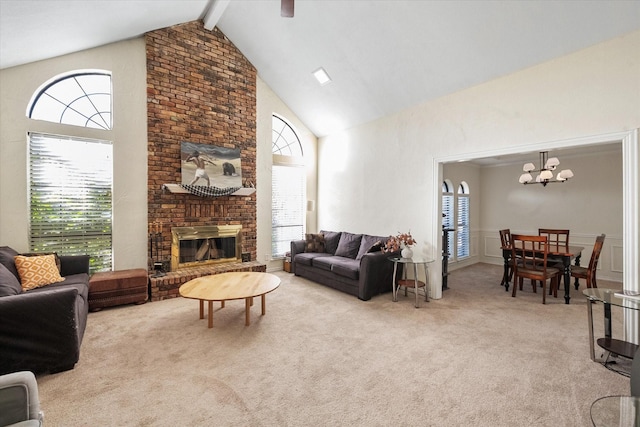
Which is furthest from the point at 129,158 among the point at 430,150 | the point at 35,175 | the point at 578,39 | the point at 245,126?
the point at 578,39

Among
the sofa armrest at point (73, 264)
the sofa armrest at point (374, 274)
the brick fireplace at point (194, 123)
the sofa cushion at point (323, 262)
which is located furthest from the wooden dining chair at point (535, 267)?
the sofa armrest at point (73, 264)

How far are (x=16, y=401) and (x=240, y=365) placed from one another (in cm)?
143

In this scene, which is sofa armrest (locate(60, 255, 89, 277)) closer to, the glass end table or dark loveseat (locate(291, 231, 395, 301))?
dark loveseat (locate(291, 231, 395, 301))

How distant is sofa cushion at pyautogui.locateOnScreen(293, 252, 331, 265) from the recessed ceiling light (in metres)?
3.16

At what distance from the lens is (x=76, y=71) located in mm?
4215

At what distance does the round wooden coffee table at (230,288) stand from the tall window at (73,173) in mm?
2043

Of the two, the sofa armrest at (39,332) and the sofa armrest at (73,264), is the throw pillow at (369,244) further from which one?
the sofa armrest at (73,264)

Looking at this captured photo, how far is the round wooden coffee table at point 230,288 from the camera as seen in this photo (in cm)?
312

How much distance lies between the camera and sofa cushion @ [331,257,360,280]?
4.42 metres

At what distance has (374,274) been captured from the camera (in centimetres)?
434

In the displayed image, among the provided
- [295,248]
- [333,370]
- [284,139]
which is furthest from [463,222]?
[333,370]

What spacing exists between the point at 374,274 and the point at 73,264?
419cm

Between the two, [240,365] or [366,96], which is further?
[366,96]

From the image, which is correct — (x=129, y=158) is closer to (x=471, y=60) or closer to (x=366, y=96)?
(x=366, y=96)
